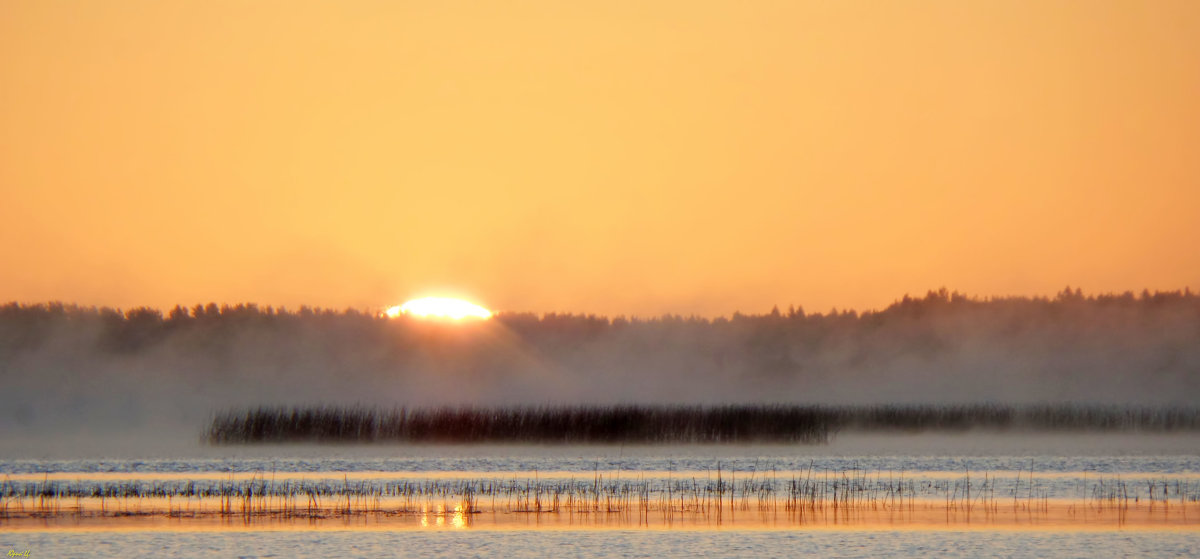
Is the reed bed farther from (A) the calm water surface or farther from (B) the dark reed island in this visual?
(B) the dark reed island

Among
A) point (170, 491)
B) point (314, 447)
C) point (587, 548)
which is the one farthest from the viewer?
point (314, 447)

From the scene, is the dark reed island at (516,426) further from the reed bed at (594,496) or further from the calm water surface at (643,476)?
the reed bed at (594,496)

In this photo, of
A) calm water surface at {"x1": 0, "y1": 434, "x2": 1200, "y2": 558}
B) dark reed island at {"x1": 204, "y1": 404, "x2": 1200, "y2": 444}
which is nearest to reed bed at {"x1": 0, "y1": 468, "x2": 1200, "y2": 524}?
calm water surface at {"x1": 0, "y1": 434, "x2": 1200, "y2": 558}

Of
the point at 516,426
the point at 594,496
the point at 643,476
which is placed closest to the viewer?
the point at 594,496

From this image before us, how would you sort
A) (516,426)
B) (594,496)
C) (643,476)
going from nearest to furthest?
(594,496) → (643,476) → (516,426)

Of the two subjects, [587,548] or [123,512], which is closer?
[587,548]

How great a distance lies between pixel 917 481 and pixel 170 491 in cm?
1368

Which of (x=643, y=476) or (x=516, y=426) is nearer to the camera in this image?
(x=643, y=476)

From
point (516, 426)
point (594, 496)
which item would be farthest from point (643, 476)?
point (516, 426)

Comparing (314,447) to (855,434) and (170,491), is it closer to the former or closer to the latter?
(170,491)

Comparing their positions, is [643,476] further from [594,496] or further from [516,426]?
[516,426]

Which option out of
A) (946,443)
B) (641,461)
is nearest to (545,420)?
(641,461)

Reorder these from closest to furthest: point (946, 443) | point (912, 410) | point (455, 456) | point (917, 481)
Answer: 1. point (917, 481)
2. point (455, 456)
3. point (946, 443)
4. point (912, 410)

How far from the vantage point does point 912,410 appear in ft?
156
